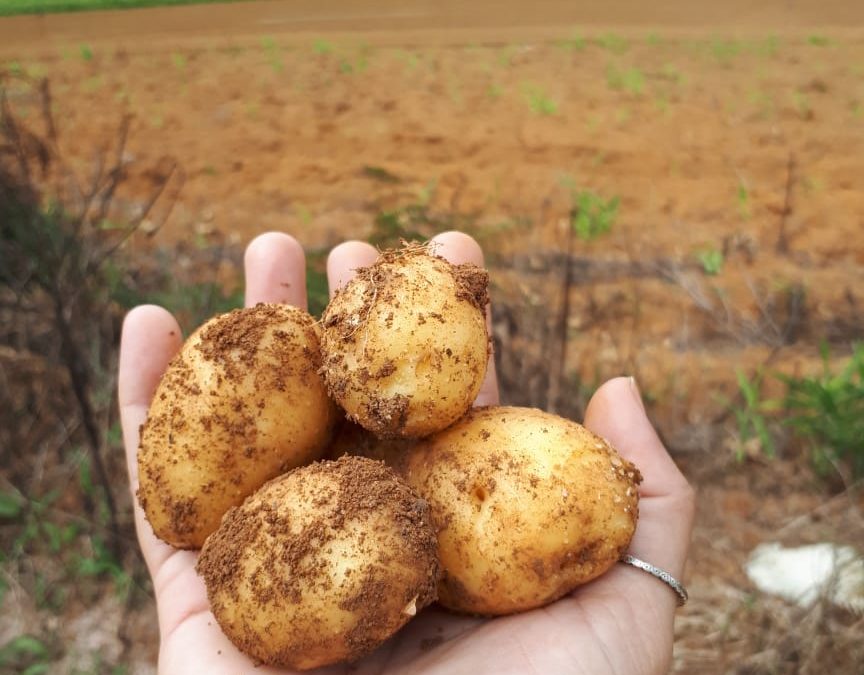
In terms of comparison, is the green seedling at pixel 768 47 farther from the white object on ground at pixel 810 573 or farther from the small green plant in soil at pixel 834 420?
the white object on ground at pixel 810 573

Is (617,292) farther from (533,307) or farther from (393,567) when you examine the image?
(393,567)

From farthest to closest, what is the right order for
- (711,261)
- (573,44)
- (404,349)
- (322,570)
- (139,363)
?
(573,44) → (711,261) → (139,363) → (404,349) → (322,570)

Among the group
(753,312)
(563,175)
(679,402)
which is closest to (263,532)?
(679,402)

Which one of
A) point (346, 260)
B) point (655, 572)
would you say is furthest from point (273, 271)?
point (655, 572)

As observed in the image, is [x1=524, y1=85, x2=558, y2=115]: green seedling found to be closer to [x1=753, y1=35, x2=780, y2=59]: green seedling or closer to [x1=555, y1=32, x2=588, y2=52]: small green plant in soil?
[x1=555, y1=32, x2=588, y2=52]: small green plant in soil

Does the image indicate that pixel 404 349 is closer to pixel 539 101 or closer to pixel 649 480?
pixel 649 480

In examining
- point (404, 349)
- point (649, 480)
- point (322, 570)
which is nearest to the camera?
point (322, 570)
